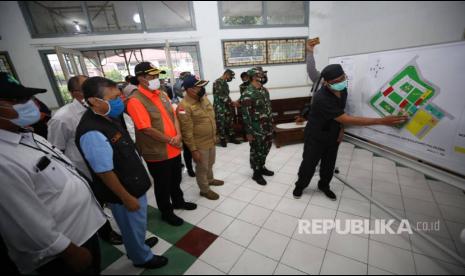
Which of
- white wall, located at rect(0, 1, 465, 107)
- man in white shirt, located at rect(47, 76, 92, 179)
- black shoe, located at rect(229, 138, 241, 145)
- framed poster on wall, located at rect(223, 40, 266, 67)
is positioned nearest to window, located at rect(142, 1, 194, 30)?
white wall, located at rect(0, 1, 465, 107)

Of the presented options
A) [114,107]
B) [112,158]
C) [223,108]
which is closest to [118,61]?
[223,108]

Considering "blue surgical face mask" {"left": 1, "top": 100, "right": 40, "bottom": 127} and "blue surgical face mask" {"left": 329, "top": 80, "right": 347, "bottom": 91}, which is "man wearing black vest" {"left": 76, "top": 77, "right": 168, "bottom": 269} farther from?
"blue surgical face mask" {"left": 329, "top": 80, "right": 347, "bottom": 91}

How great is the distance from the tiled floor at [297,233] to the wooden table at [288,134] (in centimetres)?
108

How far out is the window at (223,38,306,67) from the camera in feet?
16.4

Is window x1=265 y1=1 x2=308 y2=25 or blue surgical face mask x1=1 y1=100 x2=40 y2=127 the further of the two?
window x1=265 y1=1 x2=308 y2=25

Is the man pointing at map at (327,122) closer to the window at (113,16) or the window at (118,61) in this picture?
the window at (118,61)

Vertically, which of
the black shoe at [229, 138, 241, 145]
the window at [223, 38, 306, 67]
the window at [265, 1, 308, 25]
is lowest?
the black shoe at [229, 138, 241, 145]

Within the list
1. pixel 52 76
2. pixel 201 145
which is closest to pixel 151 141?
pixel 201 145

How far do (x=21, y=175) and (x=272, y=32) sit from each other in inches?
216

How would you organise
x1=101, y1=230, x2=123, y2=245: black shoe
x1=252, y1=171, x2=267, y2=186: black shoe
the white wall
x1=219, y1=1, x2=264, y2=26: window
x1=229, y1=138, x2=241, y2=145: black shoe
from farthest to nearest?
x1=219, y1=1, x2=264, y2=26: window < x1=229, y1=138, x2=241, y2=145: black shoe < the white wall < x1=252, y1=171, x2=267, y2=186: black shoe < x1=101, y1=230, x2=123, y2=245: black shoe

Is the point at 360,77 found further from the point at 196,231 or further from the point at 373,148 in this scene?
the point at 196,231

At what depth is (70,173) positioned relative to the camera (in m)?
1.17

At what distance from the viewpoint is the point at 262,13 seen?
195 inches

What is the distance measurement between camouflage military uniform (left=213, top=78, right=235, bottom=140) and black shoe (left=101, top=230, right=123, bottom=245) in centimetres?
272
